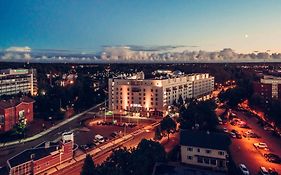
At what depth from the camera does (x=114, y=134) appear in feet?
133

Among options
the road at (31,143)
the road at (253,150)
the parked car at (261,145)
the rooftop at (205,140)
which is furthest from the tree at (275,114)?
the road at (31,143)

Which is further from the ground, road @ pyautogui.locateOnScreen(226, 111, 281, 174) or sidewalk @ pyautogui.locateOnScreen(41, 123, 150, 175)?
road @ pyautogui.locateOnScreen(226, 111, 281, 174)

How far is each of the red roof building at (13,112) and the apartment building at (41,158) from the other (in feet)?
45.6

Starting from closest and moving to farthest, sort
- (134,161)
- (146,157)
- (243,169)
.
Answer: (134,161) → (146,157) → (243,169)

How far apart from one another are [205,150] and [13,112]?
31.6m

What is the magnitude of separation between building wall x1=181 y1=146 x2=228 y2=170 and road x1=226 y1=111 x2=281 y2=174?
2861 mm

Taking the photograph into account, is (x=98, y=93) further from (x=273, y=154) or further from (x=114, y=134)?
(x=273, y=154)

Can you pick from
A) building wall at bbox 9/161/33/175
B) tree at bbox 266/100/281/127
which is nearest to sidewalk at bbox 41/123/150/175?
building wall at bbox 9/161/33/175

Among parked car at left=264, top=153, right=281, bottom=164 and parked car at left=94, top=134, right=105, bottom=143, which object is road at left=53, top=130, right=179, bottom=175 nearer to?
parked car at left=94, top=134, right=105, bottom=143

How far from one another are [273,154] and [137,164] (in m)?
18.3

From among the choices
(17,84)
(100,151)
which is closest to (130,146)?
(100,151)

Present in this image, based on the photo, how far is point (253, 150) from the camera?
105 feet

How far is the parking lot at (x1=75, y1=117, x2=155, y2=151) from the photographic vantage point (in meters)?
37.9

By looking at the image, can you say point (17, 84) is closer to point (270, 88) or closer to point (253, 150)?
point (253, 150)
